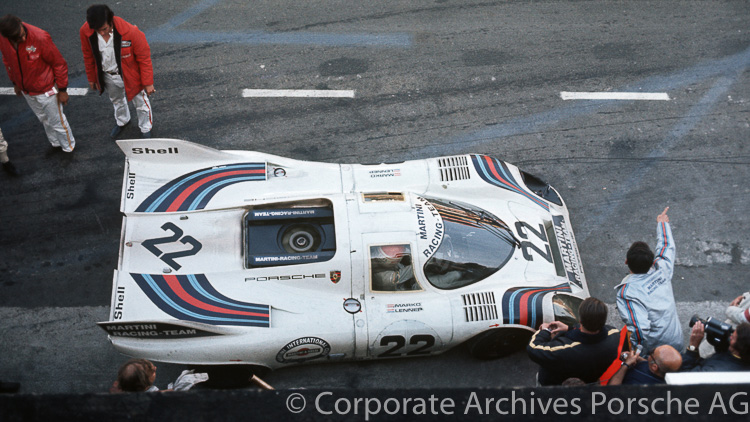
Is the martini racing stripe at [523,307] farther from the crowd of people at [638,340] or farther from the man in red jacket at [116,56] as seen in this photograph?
the man in red jacket at [116,56]

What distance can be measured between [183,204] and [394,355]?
94.6 inches

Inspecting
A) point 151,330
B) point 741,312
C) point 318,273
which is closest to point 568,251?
point 741,312

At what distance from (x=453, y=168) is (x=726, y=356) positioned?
10.0 feet

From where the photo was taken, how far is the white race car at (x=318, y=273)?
17.3ft

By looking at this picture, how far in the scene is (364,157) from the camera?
7785mm

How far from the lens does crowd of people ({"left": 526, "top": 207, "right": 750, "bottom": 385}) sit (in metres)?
4.27

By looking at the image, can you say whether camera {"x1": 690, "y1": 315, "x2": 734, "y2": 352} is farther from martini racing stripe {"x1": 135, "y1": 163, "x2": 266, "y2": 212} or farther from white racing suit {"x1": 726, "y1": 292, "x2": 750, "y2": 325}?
martini racing stripe {"x1": 135, "y1": 163, "x2": 266, "y2": 212}

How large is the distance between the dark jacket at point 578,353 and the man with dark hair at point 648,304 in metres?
0.52

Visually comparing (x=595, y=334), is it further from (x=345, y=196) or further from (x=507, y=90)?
(x=507, y=90)

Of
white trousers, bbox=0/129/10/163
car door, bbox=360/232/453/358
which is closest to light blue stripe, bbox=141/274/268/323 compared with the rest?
car door, bbox=360/232/453/358

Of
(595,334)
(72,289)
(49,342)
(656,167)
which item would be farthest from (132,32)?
(656,167)

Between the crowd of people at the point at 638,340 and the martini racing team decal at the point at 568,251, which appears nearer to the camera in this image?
the crowd of people at the point at 638,340

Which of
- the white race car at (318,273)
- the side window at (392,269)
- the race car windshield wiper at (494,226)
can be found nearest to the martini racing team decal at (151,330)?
the white race car at (318,273)

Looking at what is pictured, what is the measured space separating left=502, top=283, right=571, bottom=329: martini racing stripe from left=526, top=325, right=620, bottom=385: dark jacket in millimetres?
688
